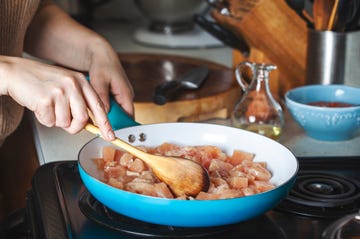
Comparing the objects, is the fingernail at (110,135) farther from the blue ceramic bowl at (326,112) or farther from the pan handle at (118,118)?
the blue ceramic bowl at (326,112)

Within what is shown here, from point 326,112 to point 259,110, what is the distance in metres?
0.12

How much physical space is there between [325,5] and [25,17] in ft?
1.79

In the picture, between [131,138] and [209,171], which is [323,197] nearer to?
[209,171]

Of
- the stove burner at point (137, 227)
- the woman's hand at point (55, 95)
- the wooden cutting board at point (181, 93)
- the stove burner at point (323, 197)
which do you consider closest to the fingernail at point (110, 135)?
the woman's hand at point (55, 95)

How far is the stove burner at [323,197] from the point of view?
2.87 feet

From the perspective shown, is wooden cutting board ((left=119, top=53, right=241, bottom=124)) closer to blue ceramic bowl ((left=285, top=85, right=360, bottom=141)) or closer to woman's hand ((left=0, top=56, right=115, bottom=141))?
blue ceramic bowl ((left=285, top=85, right=360, bottom=141))

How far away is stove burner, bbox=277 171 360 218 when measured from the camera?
0.88 metres

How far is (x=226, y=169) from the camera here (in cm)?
91

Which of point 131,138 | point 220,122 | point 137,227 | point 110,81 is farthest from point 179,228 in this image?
point 220,122

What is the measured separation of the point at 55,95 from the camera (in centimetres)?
82

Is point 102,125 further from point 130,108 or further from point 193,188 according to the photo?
point 130,108

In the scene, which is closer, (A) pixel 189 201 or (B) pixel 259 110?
(A) pixel 189 201

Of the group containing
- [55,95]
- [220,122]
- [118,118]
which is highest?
[55,95]

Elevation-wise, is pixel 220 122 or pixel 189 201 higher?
pixel 189 201
